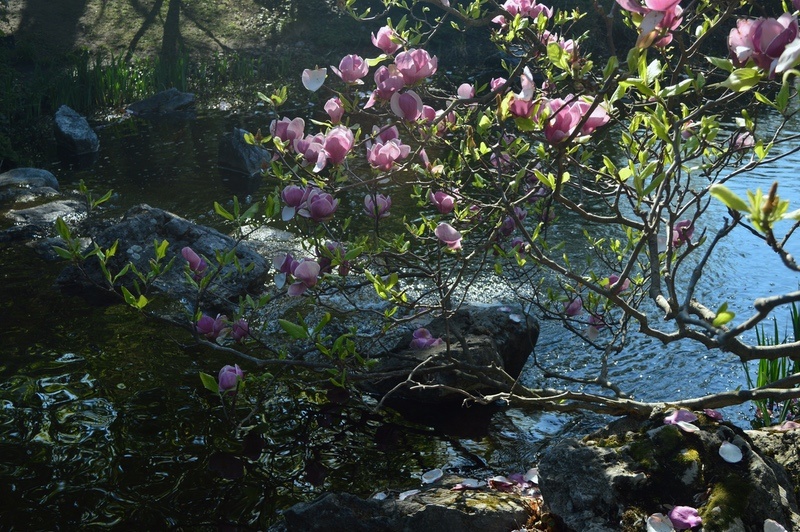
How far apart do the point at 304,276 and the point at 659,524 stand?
1566mm

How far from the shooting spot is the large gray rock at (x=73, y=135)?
10156 millimetres

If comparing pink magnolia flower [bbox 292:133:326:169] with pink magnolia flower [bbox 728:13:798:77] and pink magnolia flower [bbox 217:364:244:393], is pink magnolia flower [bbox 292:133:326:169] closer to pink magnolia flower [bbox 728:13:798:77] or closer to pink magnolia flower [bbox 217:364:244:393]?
pink magnolia flower [bbox 217:364:244:393]

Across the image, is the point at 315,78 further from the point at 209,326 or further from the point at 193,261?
the point at 209,326

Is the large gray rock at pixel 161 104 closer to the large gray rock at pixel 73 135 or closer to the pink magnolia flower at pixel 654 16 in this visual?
the large gray rock at pixel 73 135

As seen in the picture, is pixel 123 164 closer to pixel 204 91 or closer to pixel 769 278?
pixel 204 91

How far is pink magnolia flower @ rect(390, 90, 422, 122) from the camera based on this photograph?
2828mm

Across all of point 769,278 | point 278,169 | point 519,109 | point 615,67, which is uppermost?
point 615,67

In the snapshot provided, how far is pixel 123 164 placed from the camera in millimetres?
9727

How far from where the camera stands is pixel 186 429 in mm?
3844

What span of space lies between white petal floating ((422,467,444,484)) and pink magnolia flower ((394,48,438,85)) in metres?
1.65

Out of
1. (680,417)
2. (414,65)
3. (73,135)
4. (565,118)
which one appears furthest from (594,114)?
(73,135)

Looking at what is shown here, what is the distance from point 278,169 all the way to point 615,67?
145 centimetres

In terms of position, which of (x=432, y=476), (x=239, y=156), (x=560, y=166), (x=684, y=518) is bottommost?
(x=432, y=476)

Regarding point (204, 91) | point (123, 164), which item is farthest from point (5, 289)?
point (204, 91)
